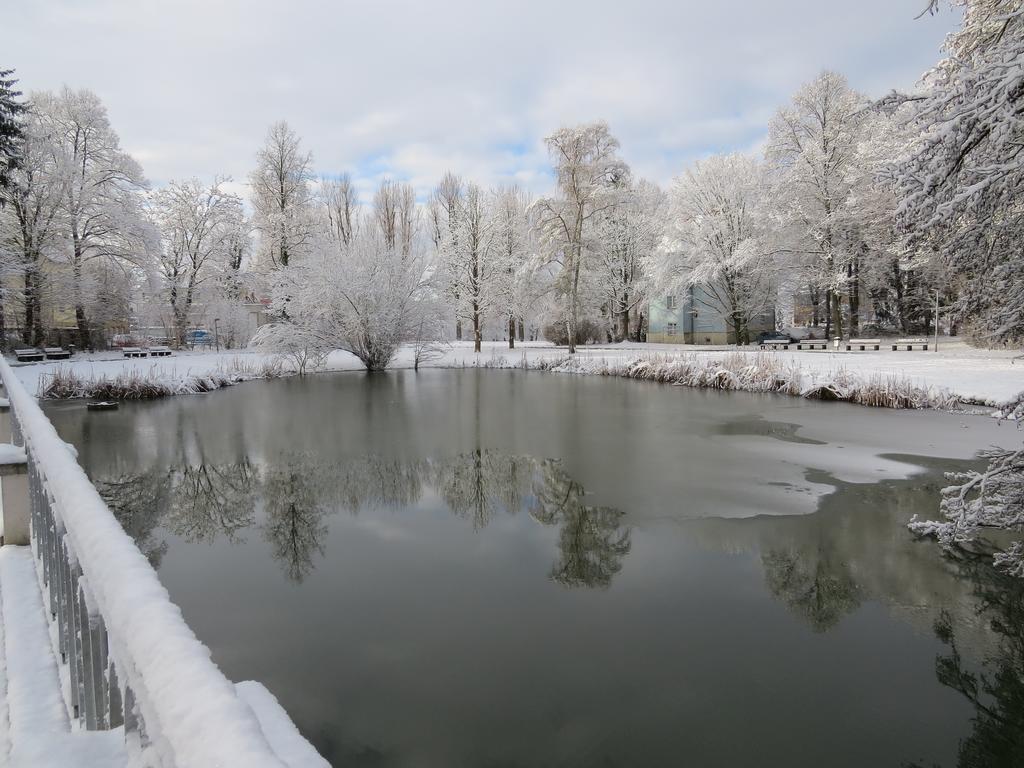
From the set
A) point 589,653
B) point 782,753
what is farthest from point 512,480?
point 782,753

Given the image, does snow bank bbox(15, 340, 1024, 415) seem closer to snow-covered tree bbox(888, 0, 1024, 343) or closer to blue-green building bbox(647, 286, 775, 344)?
snow-covered tree bbox(888, 0, 1024, 343)

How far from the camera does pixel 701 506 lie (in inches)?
300

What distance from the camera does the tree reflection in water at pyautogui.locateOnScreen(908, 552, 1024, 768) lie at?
11.3ft

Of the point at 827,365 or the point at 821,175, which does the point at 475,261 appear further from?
the point at 827,365

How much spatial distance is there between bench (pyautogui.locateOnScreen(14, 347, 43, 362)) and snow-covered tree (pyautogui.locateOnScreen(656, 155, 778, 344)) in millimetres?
27841

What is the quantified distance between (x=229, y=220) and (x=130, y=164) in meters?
5.65

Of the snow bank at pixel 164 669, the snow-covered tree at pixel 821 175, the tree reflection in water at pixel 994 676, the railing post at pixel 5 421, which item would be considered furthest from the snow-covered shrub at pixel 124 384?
the snow-covered tree at pixel 821 175

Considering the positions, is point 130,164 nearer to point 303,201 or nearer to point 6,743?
point 303,201

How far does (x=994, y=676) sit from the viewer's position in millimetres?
4039

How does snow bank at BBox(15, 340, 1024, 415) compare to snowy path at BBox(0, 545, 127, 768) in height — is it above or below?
above

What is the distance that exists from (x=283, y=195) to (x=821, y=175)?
92.7ft

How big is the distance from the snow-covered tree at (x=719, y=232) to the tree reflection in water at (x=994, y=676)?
1071 inches

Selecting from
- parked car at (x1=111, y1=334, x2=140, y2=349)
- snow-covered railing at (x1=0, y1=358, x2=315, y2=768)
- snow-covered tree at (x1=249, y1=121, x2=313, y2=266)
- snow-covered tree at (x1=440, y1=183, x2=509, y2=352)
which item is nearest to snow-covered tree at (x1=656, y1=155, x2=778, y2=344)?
snow-covered tree at (x1=440, y1=183, x2=509, y2=352)

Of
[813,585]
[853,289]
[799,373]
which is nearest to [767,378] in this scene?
[799,373]
